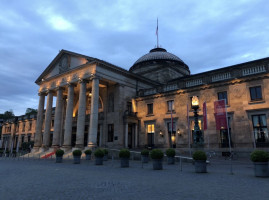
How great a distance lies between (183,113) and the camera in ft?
101

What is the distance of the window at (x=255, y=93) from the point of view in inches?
984

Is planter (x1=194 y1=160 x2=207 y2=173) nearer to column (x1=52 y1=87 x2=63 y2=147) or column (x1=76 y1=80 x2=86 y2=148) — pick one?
column (x1=76 y1=80 x2=86 y2=148)

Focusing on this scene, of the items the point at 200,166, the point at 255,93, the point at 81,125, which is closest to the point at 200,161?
the point at 200,166

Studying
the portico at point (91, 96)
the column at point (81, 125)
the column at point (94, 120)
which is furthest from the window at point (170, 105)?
the column at point (81, 125)

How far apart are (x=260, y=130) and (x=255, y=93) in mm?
4427

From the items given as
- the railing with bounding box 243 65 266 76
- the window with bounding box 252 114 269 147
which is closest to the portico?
the window with bounding box 252 114 269 147

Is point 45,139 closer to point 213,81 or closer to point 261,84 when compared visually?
point 213,81

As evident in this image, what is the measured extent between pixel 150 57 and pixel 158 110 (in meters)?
22.4

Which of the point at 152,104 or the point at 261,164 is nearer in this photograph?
the point at 261,164

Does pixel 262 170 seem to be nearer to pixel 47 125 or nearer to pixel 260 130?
pixel 260 130

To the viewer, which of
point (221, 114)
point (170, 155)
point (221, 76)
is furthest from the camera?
point (221, 76)

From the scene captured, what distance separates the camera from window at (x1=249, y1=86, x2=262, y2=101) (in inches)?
984

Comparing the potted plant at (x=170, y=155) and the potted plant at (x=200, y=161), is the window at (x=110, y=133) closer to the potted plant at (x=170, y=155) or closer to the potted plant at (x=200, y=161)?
the potted plant at (x=170, y=155)

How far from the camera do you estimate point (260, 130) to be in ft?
79.4
